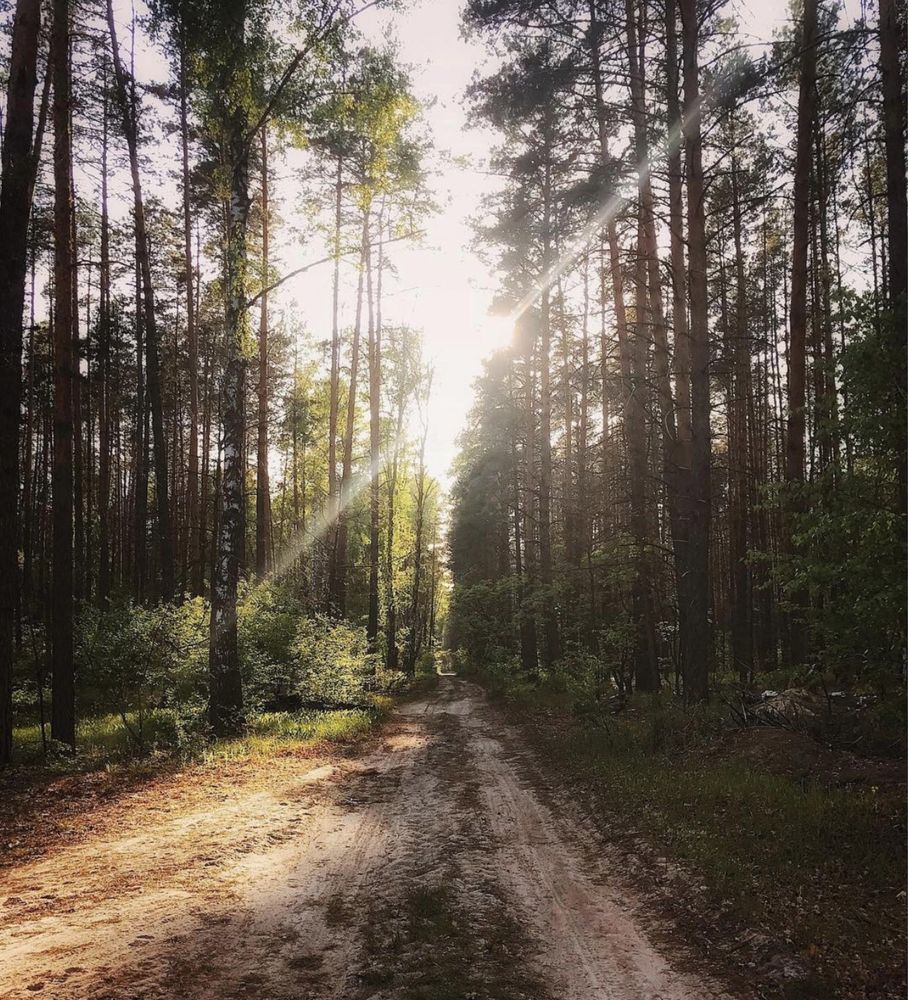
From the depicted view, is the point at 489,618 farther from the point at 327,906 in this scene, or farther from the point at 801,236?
the point at 327,906

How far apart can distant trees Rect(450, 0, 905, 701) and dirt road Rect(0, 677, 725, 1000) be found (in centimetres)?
369

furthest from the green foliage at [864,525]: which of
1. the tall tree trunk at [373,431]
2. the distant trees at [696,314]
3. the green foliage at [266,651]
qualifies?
the tall tree trunk at [373,431]

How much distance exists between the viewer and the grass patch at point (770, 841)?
389cm

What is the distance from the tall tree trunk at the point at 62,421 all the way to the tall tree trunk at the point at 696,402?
10.4m

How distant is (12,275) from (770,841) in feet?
37.1

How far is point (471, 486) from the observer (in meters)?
31.6

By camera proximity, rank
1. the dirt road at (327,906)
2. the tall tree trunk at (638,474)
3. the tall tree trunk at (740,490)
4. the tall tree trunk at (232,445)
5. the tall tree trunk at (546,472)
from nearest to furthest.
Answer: the dirt road at (327,906) < the tall tree trunk at (232,445) < the tall tree trunk at (638,474) < the tall tree trunk at (546,472) < the tall tree trunk at (740,490)

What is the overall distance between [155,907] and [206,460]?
21870 mm

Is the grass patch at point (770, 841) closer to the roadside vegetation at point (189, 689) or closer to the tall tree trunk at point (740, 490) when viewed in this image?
the roadside vegetation at point (189, 689)

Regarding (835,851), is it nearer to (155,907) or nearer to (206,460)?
(155,907)

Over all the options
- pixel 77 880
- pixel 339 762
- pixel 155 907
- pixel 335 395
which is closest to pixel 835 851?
pixel 155 907

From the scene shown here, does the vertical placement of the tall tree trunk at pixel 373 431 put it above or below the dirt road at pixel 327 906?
above

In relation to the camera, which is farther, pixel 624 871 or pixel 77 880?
pixel 624 871

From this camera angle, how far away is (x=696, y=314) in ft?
32.6
